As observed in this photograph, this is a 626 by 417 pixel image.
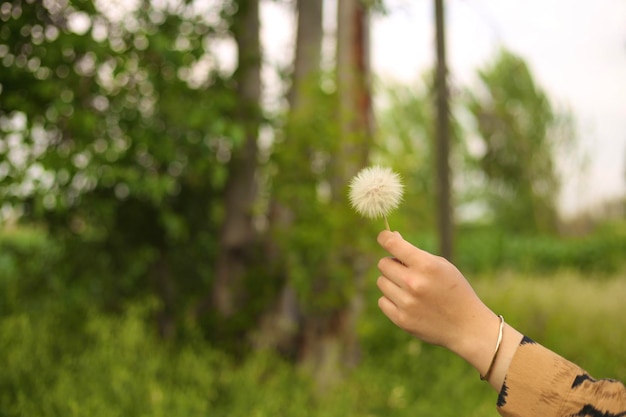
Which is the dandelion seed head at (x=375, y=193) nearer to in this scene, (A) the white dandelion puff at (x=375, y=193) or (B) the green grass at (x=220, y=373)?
(A) the white dandelion puff at (x=375, y=193)

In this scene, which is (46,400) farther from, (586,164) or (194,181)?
(586,164)

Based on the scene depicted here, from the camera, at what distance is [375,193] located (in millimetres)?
A: 1438

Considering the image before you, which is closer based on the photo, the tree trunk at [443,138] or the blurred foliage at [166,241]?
the blurred foliage at [166,241]

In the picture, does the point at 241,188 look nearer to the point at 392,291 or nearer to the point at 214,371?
the point at 214,371

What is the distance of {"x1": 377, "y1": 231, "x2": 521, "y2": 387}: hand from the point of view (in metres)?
1.29

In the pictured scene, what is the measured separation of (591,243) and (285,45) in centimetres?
1188

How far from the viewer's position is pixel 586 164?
17.2m

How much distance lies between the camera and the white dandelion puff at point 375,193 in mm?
1431

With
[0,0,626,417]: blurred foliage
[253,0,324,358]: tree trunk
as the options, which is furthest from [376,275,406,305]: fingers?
[253,0,324,358]: tree trunk

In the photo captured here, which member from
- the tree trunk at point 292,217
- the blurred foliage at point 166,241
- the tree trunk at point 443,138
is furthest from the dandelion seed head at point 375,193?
the tree trunk at point 292,217

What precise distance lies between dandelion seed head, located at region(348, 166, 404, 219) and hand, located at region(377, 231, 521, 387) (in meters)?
0.11

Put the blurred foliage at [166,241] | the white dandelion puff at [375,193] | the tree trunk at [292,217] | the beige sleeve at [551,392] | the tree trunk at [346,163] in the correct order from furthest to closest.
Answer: the tree trunk at [292,217], the tree trunk at [346,163], the blurred foliage at [166,241], the white dandelion puff at [375,193], the beige sleeve at [551,392]

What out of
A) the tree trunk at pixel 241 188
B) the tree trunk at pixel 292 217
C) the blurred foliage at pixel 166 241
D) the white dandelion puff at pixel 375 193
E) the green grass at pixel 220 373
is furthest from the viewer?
the tree trunk at pixel 241 188

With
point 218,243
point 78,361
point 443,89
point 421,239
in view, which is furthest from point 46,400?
point 421,239
